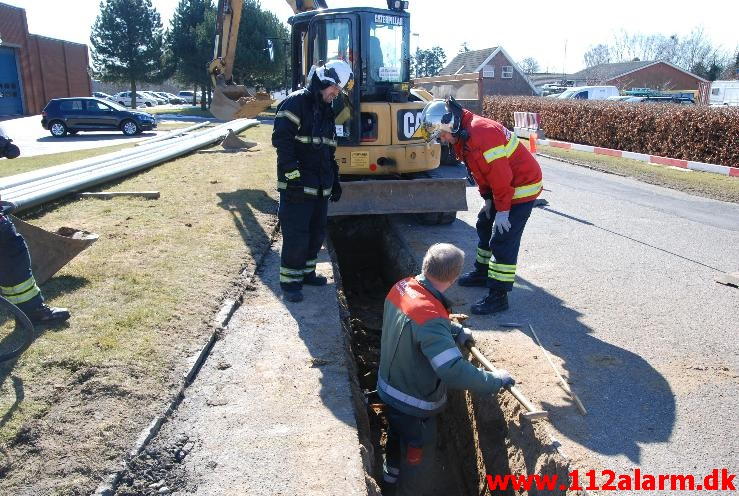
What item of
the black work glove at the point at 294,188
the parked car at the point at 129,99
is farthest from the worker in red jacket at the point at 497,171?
the parked car at the point at 129,99

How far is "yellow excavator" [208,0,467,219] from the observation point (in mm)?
8297

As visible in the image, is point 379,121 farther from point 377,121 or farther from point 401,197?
→ point 401,197

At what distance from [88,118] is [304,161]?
888 inches

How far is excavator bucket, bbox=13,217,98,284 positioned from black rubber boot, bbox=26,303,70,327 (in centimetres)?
98

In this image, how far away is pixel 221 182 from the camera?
1142cm

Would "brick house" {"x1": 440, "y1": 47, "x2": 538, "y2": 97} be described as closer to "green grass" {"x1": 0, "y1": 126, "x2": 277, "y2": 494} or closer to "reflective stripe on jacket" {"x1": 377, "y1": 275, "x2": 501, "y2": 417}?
"green grass" {"x1": 0, "y1": 126, "x2": 277, "y2": 494}

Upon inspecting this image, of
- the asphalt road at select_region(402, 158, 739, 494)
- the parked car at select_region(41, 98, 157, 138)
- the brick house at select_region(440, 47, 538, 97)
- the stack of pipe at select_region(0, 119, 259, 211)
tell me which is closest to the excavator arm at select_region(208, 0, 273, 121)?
the stack of pipe at select_region(0, 119, 259, 211)

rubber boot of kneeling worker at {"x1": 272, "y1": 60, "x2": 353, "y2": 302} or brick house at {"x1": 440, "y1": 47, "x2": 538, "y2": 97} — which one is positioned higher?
brick house at {"x1": 440, "y1": 47, "x2": 538, "y2": 97}

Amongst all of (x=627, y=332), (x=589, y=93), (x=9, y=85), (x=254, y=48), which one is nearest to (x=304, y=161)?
(x=627, y=332)

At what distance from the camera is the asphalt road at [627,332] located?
361 cm

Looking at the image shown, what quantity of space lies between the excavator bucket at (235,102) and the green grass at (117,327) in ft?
9.39

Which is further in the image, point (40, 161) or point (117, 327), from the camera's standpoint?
point (40, 161)

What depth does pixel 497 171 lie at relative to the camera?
5.14 metres

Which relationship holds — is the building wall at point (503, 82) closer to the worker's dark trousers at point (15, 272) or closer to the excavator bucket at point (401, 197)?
the excavator bucket at point (401, 197)
